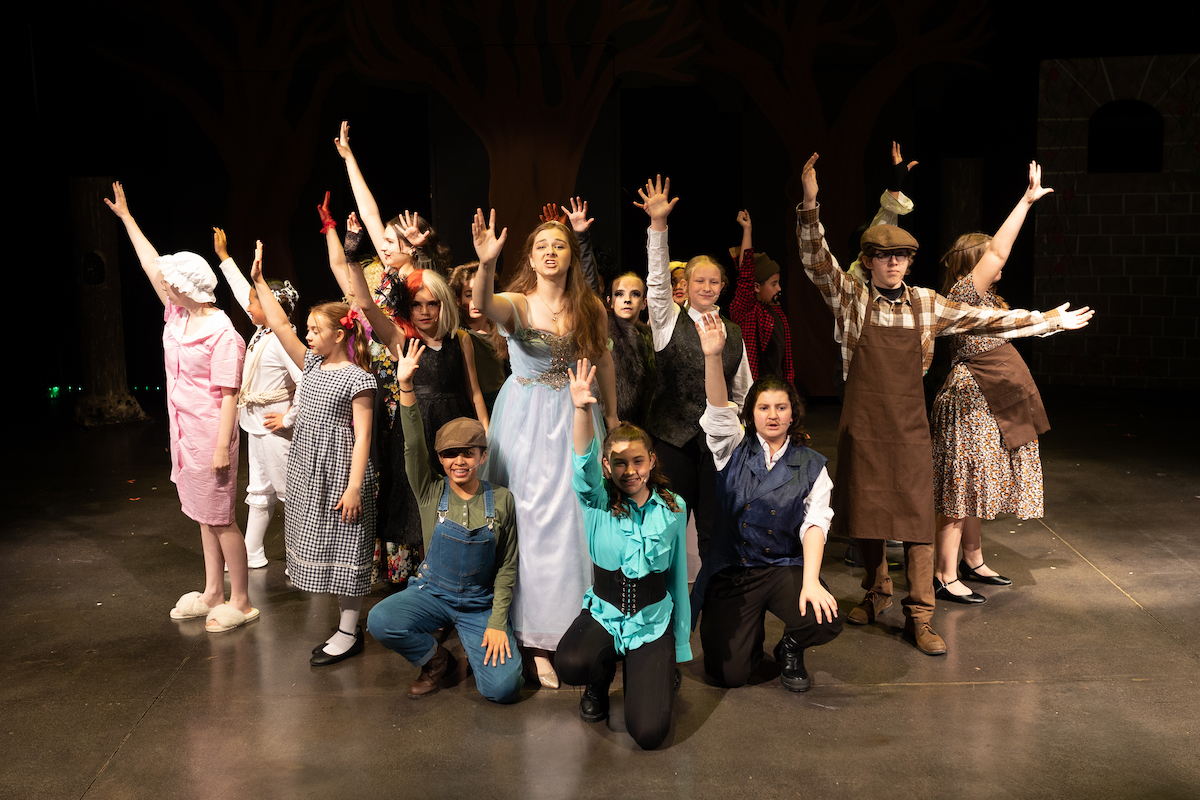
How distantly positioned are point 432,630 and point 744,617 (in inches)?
40.0

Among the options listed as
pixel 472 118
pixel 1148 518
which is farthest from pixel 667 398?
pixel 472 118

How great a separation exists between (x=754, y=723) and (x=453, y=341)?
175 cm

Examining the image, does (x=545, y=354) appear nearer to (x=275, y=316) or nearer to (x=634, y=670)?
(x=634, y=670)

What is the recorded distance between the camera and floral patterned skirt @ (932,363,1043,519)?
4.12 metres

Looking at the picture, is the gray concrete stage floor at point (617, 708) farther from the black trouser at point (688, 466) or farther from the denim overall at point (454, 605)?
the black trouser at point (688, 466)

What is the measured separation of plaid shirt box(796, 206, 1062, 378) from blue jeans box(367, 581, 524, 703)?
1627 millimetres

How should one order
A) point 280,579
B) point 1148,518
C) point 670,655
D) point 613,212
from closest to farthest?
point 670,655 < point 280,579 < point 1148,518 < point 613,212

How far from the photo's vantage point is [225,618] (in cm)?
396

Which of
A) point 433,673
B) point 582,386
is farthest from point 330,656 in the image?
point 582,386

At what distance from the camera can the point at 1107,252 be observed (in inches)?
356

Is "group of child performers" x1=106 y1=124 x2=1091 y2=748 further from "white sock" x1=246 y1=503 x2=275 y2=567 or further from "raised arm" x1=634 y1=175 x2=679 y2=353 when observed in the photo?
"white sock" x1=246 y1=503 x2=275 y2=567

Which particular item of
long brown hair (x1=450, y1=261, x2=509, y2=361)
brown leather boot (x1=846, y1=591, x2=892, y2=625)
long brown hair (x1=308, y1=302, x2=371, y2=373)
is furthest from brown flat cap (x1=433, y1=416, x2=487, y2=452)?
brown leather boot (x1=846, y1=591, x2=892, y2=625)

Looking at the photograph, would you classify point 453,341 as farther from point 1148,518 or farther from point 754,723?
point 1148,518

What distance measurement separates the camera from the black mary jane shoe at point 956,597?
4.15 meters
